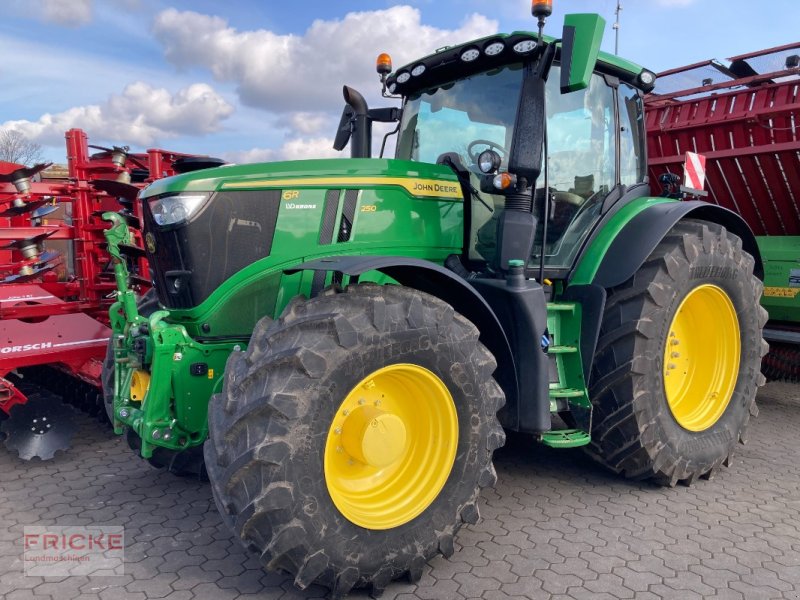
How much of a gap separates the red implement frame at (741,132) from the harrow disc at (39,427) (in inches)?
211

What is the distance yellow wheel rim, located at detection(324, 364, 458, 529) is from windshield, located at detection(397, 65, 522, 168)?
1.52 metres

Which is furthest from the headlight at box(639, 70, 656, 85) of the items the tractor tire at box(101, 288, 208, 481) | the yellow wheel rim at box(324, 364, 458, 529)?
the tractor tire at box(101, 288, 208, 481)

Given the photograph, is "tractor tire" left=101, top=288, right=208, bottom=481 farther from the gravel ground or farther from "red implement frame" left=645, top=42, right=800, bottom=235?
"red implement frame" left=645, top=42, right=800, bottom=235

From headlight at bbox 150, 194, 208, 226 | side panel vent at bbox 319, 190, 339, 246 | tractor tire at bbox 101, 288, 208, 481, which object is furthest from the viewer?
tractor tire at bbox 101, 288, 208, 481

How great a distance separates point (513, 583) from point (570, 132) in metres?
2.53

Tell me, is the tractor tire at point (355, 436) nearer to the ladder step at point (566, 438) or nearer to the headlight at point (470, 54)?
the ladder step at point (566, 438)

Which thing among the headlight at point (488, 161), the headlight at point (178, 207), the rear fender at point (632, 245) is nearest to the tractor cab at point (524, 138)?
the headlight at point (488, 161)

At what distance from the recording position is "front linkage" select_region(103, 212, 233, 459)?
3.05 m

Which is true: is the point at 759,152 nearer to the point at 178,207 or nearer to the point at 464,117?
the point at 464,117

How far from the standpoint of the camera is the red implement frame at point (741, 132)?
17.3 ft

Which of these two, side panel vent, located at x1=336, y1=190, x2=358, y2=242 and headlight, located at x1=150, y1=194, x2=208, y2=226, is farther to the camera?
side panel vent, located at x1=336, y1=190, x2=358, y2=242

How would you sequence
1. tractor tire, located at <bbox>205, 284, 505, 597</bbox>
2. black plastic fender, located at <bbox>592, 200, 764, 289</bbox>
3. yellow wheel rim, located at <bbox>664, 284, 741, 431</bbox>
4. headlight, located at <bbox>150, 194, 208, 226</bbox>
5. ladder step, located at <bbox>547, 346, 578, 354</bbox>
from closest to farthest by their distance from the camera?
1. tractor tire, located at <bbox>205, 284, 505, 597</bbox>
2. headlight, located at <bbox>150, 194, 208, 226</bbox>
3. ladder step, located at <bbox>547, 346, 578, 354</bbox>
4. black plastic fender, located at <bbox>592, 200, 764, 289</bbox>
5. yellow wheel rim, located at <bbox>664, 284, 741, 431</bbox>

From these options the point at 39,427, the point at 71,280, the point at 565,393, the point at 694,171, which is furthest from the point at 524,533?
the point at 71,280

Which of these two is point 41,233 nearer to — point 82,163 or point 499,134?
point 82,163
